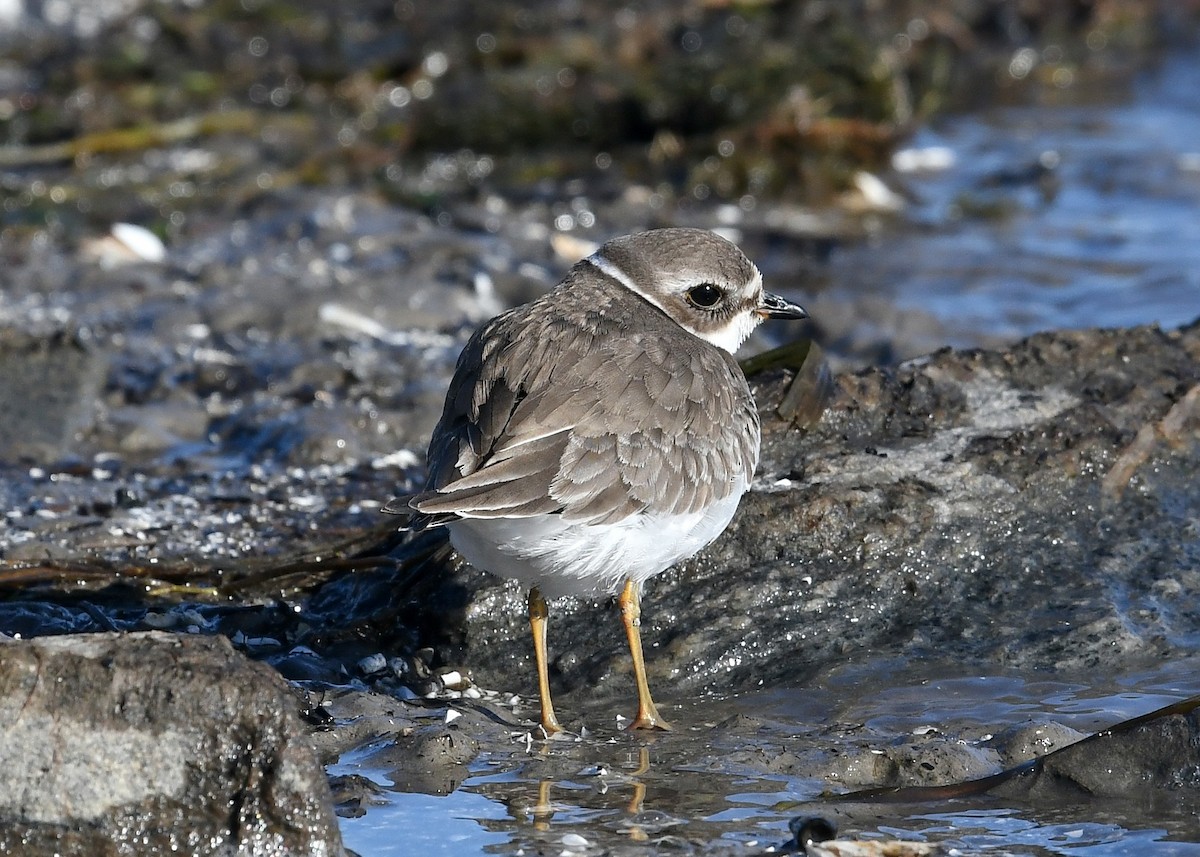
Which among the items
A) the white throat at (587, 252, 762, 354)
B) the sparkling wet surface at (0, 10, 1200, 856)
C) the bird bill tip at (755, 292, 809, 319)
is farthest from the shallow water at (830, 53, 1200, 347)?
the white throat at (587, 252, 762, 354)

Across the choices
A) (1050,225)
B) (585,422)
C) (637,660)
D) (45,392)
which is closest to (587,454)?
(585,422)

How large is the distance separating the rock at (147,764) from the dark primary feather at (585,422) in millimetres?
922

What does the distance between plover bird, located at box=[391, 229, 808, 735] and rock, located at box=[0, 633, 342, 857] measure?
3.06ft

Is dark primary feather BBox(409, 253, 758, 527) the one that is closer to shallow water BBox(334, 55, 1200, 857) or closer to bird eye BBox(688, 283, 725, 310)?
bird eye BBox(688, 283, 725, 310)

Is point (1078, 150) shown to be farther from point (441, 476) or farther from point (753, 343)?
point (441, 476)

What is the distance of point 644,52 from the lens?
13.0 meters

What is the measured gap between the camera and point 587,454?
4922 millimetres

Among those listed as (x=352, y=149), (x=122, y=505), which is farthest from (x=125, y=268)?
(x=122, y=505)

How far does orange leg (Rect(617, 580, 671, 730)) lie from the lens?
16.2 feet

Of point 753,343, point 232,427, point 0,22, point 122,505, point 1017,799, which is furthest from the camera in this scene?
point 0,22

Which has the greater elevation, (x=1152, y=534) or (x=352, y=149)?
(x=352, y=149)

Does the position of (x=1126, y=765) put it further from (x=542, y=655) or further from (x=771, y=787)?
(x=542, y=655)

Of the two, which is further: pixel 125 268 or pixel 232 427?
pixel 125 268

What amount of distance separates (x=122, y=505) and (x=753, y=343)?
145 inches
